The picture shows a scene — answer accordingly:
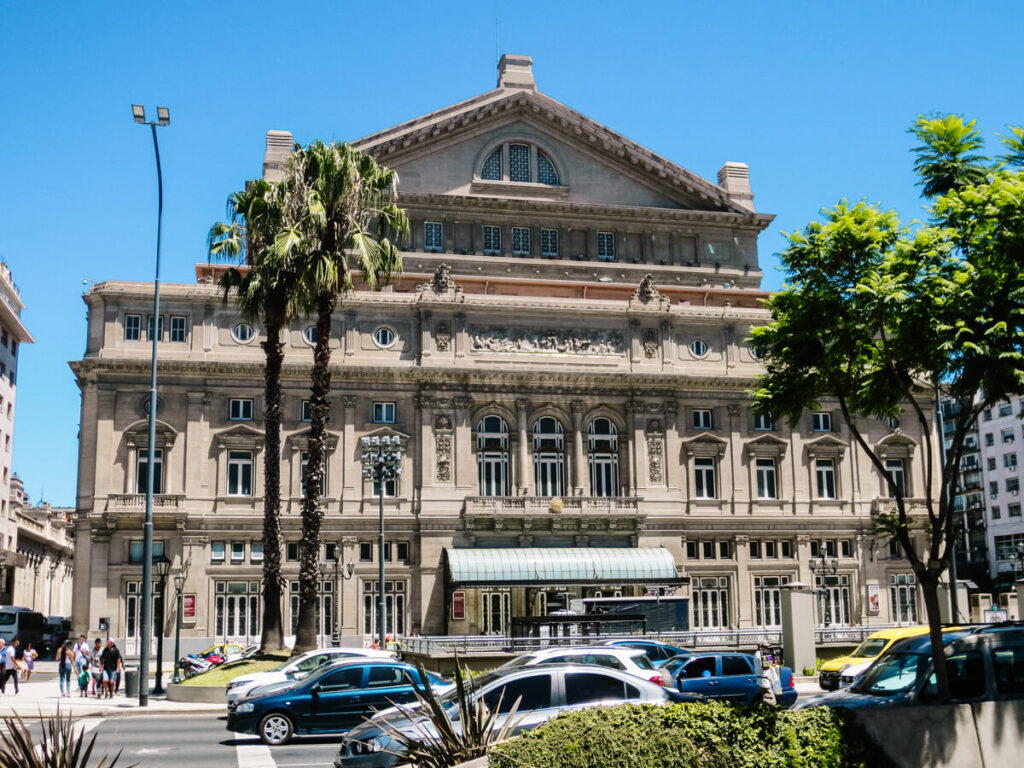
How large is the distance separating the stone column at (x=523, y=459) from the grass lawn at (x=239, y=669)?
20924 millimetres

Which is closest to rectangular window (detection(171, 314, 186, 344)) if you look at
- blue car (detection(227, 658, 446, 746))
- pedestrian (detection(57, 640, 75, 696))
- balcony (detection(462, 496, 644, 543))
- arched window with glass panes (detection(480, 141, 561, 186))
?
balcony (detection(462, 496, 644, 543))

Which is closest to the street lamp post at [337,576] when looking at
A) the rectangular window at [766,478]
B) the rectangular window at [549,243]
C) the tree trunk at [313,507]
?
Answer: the tree trunk at [313,507]

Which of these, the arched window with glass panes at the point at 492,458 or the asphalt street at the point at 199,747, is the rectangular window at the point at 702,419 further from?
the asphalt street at the point at 199,747

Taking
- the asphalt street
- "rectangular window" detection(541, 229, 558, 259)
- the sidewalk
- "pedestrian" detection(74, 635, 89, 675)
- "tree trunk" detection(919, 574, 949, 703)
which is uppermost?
"rectangular window" detection(541, 229, 558, 259)

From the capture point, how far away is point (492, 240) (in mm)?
61750

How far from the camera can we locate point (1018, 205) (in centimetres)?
1634

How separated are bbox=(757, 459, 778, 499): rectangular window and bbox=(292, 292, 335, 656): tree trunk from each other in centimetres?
2828

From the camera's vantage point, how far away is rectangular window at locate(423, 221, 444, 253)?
6059cm

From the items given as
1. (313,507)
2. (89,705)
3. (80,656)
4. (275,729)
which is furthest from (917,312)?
(80,656)

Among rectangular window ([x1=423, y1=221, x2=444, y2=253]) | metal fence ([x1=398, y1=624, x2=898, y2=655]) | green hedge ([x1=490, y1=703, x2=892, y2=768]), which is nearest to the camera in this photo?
green hedge ([x1=490, y1=703, x2=892, y2=768])

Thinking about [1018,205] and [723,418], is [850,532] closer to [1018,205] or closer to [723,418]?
[723,418]

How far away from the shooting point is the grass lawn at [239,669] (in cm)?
3450

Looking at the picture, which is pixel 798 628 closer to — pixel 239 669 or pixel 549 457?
pixel 239 669

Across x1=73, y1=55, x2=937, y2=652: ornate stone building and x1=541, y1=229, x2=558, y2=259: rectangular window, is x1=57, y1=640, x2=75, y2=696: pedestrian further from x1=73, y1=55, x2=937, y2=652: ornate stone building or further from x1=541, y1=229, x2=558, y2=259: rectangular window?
x1=541, y1=229, x2=558, y2=259: rectangular window
